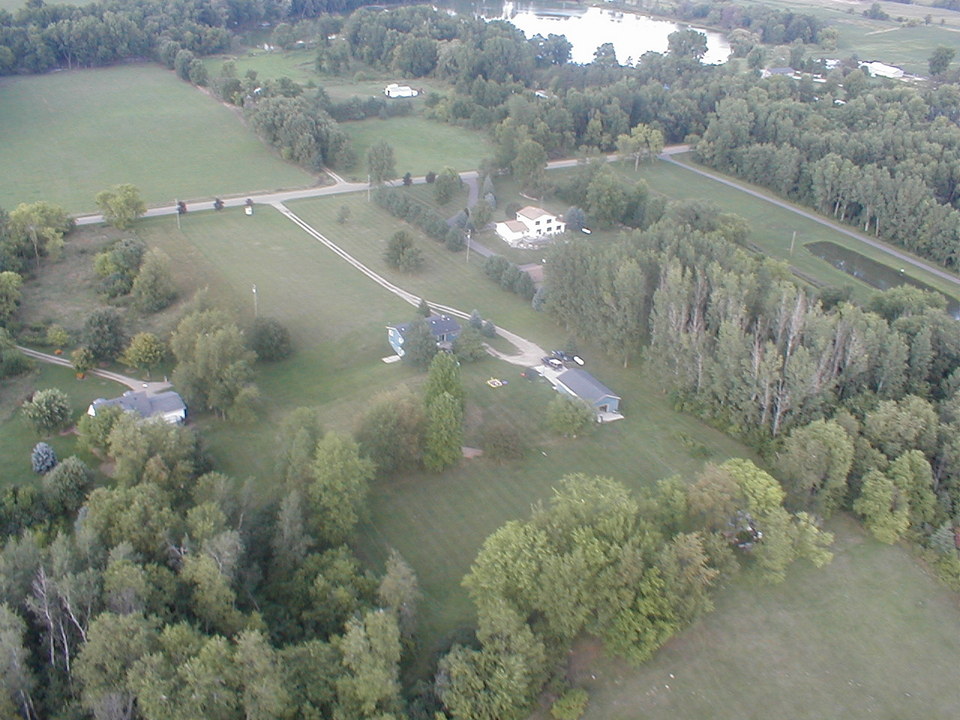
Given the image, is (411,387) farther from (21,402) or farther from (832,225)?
(832,225)

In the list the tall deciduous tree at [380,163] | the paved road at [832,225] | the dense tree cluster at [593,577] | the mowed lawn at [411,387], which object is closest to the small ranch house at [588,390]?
the mowed lawn at [411,387]

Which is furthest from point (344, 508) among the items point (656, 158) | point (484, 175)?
point (656, 158)

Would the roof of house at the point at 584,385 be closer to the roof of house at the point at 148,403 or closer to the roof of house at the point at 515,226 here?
the roof of house at the point at 148,403

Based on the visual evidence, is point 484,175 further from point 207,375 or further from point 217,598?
point 217,598

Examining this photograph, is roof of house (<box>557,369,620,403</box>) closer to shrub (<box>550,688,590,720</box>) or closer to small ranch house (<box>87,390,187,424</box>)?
shrub (<box>550,688,590,720</box>)

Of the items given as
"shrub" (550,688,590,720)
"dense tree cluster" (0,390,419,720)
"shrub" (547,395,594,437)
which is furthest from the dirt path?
"shrub" (550,688,590,720)

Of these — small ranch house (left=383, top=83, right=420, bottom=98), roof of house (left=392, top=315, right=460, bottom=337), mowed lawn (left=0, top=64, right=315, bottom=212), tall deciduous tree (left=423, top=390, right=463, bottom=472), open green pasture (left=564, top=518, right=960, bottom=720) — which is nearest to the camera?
open green pasture (left=564, top=518, right=960, bottom=720)
